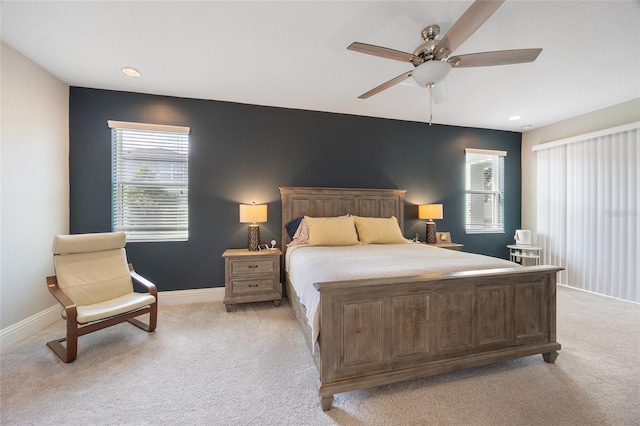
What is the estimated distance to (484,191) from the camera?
479cm

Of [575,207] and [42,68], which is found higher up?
[42,68]

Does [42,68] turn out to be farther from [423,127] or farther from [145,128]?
[423,127]

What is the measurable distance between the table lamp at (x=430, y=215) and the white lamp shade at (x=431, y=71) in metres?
2.61

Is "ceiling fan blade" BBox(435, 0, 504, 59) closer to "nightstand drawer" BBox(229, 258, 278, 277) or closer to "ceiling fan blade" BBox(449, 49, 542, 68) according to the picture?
"ceiling fan blade" BBox(449, 49, 542, 68)

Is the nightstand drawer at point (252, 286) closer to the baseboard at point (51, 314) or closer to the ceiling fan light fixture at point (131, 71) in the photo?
the baseboard at point (51, 314)

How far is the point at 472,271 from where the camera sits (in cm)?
195

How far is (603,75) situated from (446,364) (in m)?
3.57

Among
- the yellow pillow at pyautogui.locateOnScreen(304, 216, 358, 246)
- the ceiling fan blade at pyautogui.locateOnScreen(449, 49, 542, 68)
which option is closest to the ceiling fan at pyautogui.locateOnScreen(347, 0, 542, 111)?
the ceiling fan blade at pyautogui.locateOnScreen(449, 49, 542, 68)

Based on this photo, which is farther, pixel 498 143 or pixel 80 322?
pixel 498 143

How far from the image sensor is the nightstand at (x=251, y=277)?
3.12 metres

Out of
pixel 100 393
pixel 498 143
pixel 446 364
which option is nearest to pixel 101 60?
pixel 100 393

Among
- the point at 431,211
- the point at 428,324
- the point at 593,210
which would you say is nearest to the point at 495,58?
the point at 428,324

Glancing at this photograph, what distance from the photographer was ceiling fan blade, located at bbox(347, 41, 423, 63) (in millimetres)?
1679

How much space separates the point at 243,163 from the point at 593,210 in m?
5.32
